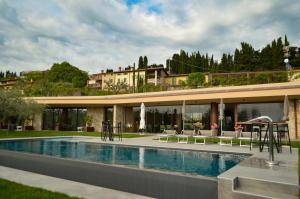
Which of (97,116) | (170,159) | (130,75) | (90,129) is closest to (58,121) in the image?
(90,129)

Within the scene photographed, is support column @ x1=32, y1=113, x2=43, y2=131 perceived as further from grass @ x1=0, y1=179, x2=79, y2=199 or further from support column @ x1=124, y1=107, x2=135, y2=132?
grass @ x1=0, y1=179, x2=79, y2=199

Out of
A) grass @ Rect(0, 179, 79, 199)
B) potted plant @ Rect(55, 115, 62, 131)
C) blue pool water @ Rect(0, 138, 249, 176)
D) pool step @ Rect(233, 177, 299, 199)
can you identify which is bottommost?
blue pool water @ Rect(0, 138, 249, 176)

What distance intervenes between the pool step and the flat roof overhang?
15869mm

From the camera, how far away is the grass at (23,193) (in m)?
5.45

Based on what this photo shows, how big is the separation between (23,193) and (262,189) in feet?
16.4

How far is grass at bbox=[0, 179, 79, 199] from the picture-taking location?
5.45 meters

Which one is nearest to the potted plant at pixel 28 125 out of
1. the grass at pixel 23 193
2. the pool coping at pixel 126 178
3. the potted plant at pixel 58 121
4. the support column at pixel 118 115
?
the potted plant at pixel 58 121

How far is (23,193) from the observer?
5695 mm

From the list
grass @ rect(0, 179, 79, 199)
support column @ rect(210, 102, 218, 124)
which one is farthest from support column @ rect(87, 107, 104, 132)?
grass @ rect(0, 179, 79, 199)

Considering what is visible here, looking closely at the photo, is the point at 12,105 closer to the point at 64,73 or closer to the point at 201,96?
the point at 201,96

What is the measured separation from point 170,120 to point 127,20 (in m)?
13.6

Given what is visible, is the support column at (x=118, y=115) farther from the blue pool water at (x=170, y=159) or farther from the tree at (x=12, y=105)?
the blue pool water at (x=170, y=159)

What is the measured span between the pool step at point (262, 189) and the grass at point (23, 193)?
11.5 feet

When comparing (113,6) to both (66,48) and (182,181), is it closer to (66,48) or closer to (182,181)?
(182,181)
